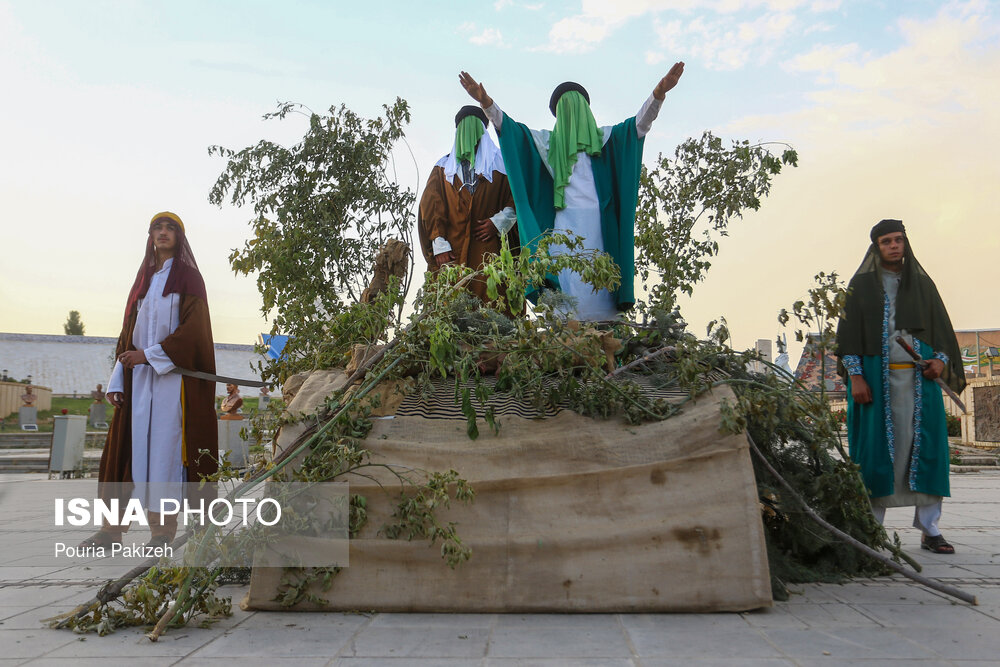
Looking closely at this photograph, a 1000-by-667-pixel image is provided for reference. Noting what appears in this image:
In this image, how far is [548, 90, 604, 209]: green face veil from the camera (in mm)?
4969

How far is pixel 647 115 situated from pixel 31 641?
421 cm

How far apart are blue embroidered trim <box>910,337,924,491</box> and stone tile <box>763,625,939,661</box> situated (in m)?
1.77

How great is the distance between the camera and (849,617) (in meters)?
2.76

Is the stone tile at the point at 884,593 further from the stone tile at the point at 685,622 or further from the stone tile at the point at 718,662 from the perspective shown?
the stone tile at the point at 718,662

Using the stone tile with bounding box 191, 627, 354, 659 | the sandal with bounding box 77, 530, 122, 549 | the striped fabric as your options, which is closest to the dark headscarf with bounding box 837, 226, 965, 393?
the striped fabric

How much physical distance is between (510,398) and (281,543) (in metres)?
1.09

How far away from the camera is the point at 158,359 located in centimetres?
429

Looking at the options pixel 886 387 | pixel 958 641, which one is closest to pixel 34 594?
pixel 958 641

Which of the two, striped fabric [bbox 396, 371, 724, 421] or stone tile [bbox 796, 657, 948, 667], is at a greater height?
striped fabric [bbox 396, 371, 724, 421]

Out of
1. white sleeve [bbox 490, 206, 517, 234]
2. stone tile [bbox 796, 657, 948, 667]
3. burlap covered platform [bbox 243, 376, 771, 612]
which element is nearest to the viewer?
stone tile [bbox 796, 657, 948, 667]

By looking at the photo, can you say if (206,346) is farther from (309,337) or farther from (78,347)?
(78,347)

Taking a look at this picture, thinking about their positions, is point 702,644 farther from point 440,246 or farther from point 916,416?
point 440,246

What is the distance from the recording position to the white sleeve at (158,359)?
429cm

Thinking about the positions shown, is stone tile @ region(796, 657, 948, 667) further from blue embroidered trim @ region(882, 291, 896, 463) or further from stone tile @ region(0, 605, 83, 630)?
stone tile @ region(0, 605, 83, 630)
